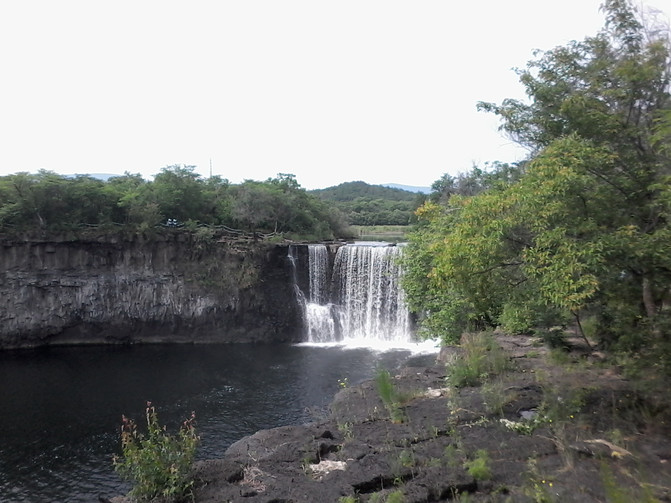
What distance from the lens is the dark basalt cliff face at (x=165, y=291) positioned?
1209 inches

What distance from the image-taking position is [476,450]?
24.3 ft

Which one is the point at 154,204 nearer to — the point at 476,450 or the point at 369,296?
the point at 369,296

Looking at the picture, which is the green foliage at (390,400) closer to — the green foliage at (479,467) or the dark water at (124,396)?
the green foliage at (479,467)

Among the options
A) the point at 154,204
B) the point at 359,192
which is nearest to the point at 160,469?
the point at 154,204

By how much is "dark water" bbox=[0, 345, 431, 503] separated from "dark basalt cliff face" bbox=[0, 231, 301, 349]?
5.47 feet

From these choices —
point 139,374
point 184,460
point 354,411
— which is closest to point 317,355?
point 139,374

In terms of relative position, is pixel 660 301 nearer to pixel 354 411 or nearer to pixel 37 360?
pixel 354 411

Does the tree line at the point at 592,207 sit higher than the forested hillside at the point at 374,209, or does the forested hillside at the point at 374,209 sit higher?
the forested hillside at the point at 374,209

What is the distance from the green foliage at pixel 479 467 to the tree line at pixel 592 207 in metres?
2.37

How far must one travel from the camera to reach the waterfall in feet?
97.0

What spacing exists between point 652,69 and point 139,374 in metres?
23.4

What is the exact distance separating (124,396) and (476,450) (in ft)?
56.3

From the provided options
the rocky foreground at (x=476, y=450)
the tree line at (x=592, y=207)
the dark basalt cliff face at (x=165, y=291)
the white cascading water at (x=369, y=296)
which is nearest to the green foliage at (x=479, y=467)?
the rocky foreground at (x=476, y=450)

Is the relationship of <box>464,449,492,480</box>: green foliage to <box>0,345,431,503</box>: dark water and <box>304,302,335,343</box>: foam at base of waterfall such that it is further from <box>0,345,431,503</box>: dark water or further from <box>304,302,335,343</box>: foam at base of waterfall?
<box>304,302,335,343</box>: foam at base of waterfall
